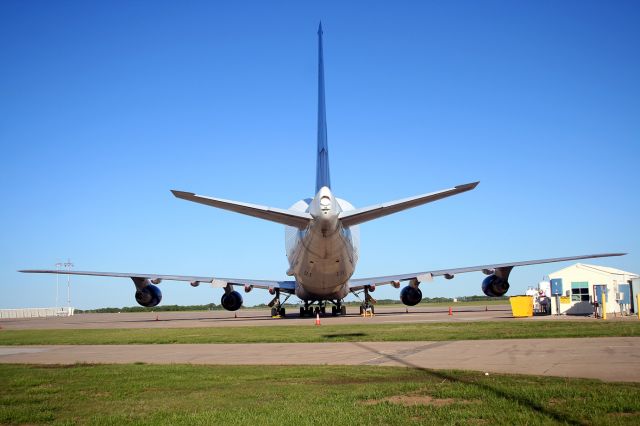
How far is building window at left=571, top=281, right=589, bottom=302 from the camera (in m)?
36.9

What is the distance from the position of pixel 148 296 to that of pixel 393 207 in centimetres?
2594

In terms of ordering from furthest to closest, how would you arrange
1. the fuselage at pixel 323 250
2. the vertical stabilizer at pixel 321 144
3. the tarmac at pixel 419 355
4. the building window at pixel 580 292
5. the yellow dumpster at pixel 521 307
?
the building window at pixel 580 292 → the yellow dumpster at pixel 521 307 → the vertical stabilizer at pixel 321 144 → the fuselage at pixel 323 250 → the tarmac at pixel 419 355

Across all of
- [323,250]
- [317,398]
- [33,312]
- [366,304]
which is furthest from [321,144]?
[33,312]

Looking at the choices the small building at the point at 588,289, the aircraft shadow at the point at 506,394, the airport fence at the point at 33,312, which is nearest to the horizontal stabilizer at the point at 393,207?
the aircraft shadow at the point at 506,394

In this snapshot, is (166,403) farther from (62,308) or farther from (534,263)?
(62,308)

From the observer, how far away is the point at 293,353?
16.5 meters

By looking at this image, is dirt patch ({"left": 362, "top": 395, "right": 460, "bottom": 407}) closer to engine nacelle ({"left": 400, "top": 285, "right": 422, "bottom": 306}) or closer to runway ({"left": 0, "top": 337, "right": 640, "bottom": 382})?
runway ({"left": 0, "top": 337, "right": 640, "bottom": 382})

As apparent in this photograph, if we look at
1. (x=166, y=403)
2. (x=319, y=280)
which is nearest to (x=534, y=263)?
(x=319, y=280)

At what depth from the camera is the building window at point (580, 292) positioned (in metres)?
36.9

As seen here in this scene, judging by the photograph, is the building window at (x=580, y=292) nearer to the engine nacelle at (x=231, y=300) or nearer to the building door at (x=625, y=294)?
the building door at (x=625, y=294)

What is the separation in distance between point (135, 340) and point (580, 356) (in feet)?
57.4

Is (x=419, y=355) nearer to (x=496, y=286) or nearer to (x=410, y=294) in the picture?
(x=496, y=286)

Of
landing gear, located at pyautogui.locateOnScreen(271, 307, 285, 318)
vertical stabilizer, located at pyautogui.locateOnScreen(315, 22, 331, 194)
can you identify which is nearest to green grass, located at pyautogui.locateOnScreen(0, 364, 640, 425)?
vertical stabilizer, located at pyautogui.locateOnScreen(315, 22, 331, 194)

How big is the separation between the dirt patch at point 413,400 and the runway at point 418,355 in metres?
3.13
